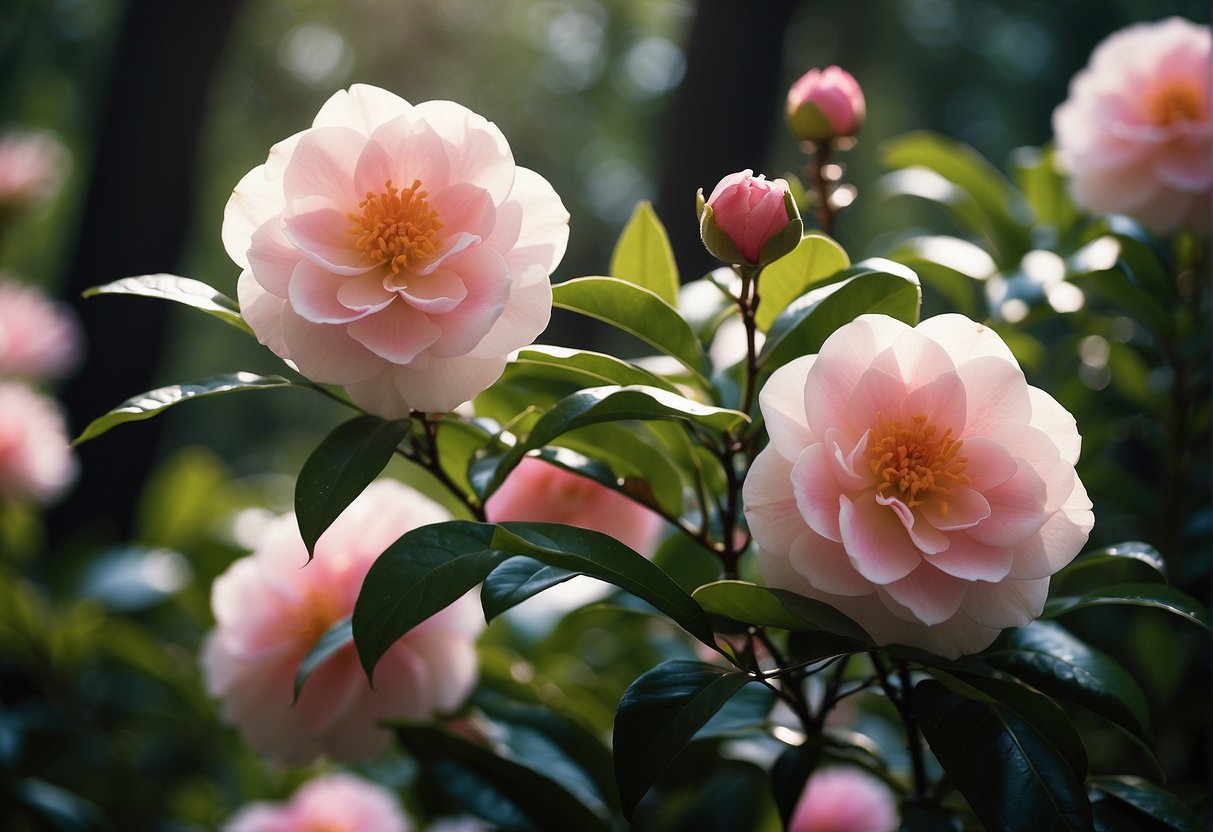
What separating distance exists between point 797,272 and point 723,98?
2005 millimetres

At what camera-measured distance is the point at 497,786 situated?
833 mm

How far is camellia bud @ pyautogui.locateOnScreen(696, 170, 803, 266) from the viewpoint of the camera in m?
0.62

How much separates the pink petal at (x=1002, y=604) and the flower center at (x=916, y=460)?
51 millimetres

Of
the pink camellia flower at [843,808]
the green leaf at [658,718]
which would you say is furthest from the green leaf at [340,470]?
the pink camellia flower at [843,808]

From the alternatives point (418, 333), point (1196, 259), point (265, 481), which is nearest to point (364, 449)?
point (418, 333)

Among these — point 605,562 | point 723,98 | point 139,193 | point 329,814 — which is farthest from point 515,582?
point 139,193

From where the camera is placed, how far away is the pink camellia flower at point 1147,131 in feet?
3.36

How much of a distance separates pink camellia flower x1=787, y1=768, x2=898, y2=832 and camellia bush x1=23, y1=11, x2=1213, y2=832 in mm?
82

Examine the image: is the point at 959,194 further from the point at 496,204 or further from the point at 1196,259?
the point at 496,204

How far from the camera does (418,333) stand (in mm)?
620

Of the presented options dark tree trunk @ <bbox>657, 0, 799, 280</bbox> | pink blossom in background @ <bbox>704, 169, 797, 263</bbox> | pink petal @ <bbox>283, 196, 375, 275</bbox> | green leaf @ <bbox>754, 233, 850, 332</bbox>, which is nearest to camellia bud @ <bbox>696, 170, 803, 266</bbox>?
pink blossom in background @ <bbox>704, 169, 797, 263</bbox>

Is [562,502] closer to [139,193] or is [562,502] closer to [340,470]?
[340,470]

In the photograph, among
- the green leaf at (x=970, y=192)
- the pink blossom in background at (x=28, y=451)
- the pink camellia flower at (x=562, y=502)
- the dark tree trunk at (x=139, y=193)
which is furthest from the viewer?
the dark tree trunk at (x=139, y=193)

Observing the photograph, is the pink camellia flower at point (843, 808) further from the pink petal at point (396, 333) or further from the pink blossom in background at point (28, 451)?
the pink blossom in background at point (28, 451)
